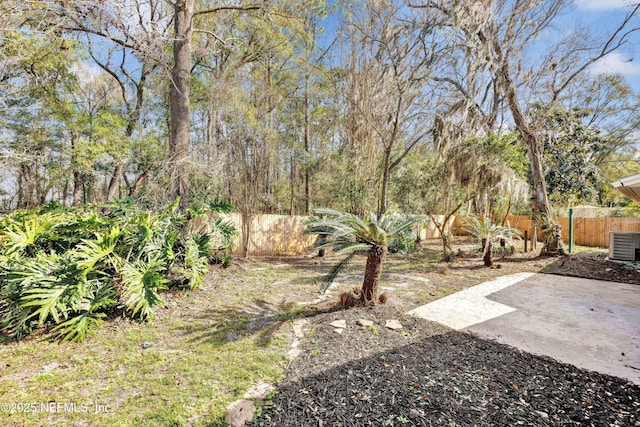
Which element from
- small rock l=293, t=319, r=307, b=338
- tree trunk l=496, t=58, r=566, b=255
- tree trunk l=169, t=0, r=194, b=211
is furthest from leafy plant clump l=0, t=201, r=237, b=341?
tree trunk l=496, t=58, r=566, b=255

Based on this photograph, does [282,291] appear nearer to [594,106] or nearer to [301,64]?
[301,64]

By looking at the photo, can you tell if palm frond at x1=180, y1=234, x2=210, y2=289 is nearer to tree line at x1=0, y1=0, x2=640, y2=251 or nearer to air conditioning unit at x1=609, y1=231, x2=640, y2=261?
tree line at x1=0, y1=0, x2=640, y2=251

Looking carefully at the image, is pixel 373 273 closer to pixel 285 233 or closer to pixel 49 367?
pixel 49 367

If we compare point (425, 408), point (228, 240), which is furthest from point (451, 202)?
point (425, 408)

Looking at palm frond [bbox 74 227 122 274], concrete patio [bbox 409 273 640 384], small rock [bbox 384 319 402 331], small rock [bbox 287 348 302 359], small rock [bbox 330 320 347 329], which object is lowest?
small rock [bbox 287 348 302 359]

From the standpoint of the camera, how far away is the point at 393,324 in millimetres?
3057

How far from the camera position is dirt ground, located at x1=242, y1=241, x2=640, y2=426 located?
1.71m

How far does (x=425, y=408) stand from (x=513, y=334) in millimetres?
1880

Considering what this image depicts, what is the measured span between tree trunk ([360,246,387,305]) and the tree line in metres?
3.79

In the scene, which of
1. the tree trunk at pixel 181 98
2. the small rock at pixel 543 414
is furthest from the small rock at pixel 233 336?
the tree trunk at pixel 181 98

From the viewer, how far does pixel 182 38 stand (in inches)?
210

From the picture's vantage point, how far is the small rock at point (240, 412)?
170cm

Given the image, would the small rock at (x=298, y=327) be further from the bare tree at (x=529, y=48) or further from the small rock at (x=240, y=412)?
the bare tree at (x=529, y=48)

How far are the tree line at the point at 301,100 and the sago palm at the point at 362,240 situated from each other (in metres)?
3.30
